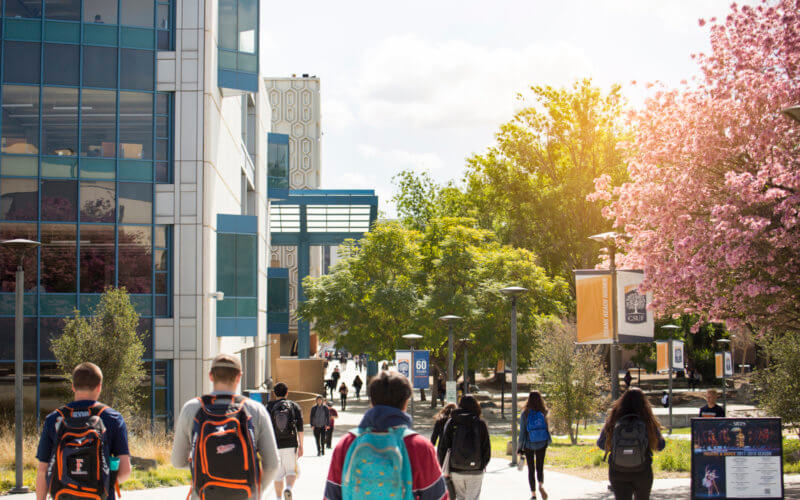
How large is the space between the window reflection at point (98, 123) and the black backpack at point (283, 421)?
1782 cm

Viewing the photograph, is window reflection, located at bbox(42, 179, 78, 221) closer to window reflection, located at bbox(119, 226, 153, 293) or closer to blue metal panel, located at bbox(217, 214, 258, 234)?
window reflection, located at bbox(119, 226, 153, 293)

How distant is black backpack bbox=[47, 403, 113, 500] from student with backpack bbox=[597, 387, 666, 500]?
4491 mm

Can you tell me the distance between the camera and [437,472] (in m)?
4.34

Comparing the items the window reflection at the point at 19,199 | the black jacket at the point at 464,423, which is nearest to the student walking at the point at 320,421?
the window reflection at the point at 19,199

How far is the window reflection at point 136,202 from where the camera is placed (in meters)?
26.2

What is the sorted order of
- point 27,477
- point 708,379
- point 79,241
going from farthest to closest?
point 708,379 < point 79,241 < point 27,477

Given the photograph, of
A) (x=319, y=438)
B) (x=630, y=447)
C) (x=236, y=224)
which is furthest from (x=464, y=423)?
(x=236, y=224)

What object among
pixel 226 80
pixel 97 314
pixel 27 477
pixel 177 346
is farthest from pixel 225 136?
pixel 27 477

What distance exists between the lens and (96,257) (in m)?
25.7

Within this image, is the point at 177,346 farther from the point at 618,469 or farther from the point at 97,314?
the point at 618,469

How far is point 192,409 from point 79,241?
22.3 metres

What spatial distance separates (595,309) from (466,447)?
7481mm

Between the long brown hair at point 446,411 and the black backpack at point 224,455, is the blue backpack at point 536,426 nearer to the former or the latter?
the long brown hair at point 446,411

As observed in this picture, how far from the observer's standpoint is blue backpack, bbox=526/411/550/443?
1152 cm
